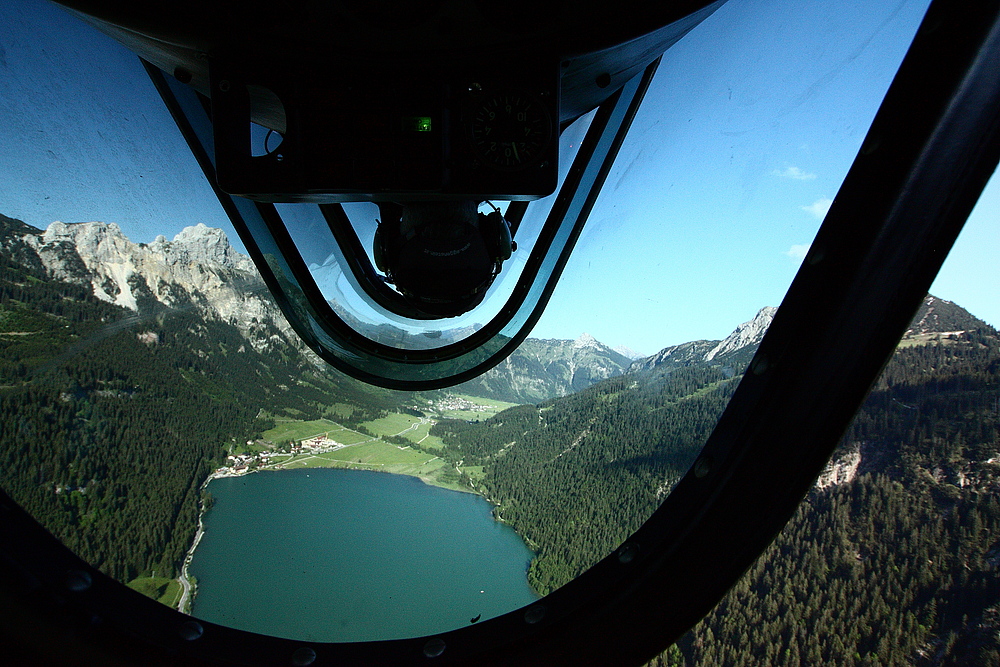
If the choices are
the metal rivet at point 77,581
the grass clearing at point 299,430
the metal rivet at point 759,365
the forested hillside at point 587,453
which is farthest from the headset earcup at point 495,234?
the metal rivet at point 77,581

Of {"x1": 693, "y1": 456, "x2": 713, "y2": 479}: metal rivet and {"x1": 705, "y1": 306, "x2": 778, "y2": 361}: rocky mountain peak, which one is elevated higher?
{"x1": 705, "y1": 306, "x2": 778, "y2": 361}: rocky mountain peak

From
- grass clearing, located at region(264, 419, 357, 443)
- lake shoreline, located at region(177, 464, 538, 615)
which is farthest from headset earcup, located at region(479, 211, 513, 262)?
grass clearing, located at region(264, 419, 357, 443)

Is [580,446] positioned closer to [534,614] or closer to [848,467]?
[848,467]

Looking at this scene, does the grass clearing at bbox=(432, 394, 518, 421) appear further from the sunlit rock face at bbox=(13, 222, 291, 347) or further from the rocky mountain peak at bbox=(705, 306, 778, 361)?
the rocky mountain peak at bbox=(705, 306, 778, 361)

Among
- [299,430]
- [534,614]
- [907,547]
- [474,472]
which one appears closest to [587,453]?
[474,472]

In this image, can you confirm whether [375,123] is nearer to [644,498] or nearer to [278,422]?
[644,498]

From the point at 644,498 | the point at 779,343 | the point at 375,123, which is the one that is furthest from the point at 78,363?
the point at 779,343
